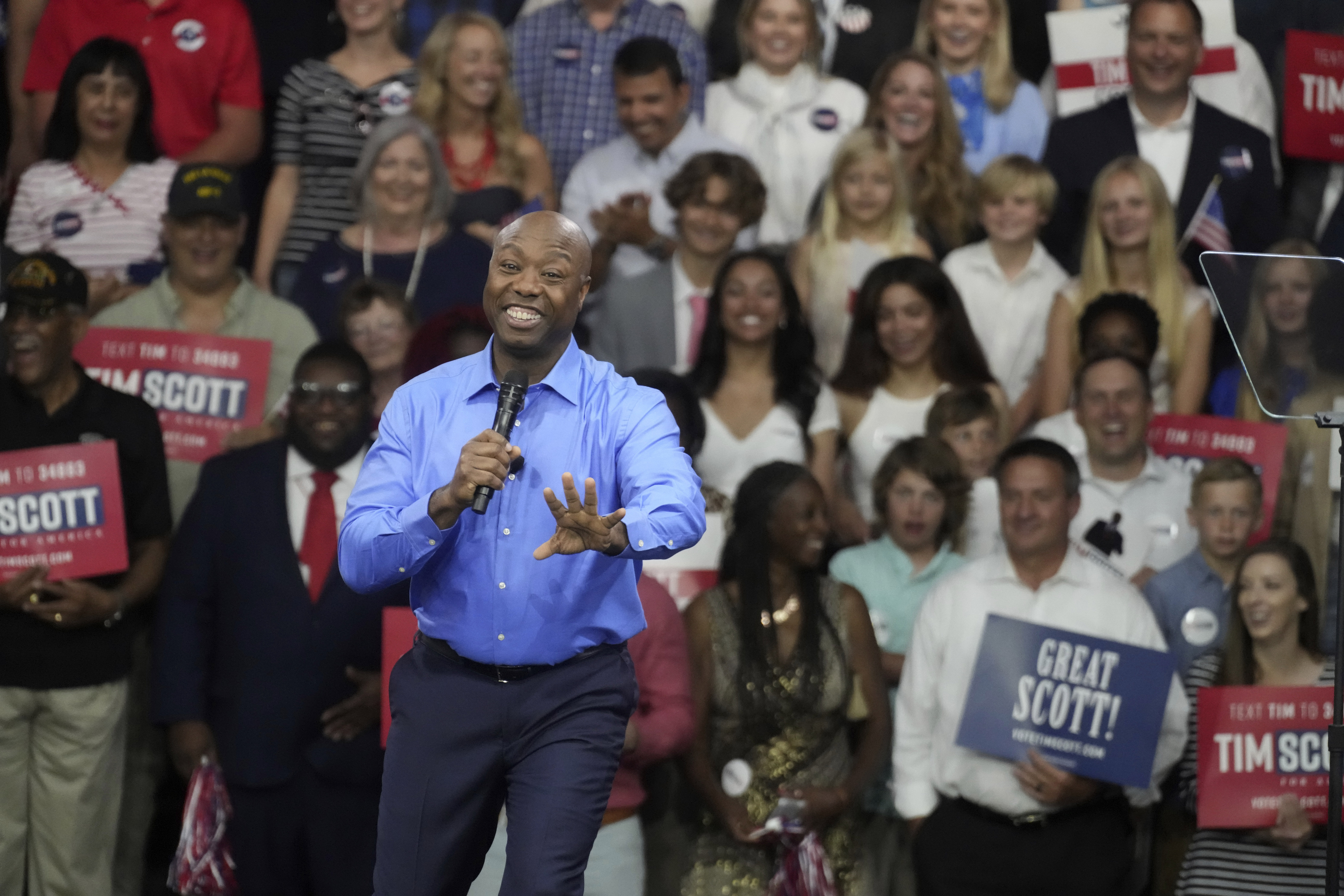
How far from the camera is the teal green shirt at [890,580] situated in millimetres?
5523

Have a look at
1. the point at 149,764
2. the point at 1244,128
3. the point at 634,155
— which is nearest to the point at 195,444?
the point at 149,764

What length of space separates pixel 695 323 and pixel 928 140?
123 centimetres

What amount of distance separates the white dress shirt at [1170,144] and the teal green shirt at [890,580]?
2.11 metres

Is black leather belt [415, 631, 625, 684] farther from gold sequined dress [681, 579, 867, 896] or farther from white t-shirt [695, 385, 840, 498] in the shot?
white t-shirt [695, 385, 840, 498]

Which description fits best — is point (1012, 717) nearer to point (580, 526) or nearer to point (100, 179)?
point (580, 526)

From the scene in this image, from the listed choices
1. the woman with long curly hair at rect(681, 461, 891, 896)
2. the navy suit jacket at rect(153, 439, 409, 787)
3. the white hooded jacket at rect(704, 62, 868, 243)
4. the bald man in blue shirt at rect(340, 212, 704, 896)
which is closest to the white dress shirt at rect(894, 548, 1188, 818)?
the woman with long curly hair at rect(681, 461, 891, 896)

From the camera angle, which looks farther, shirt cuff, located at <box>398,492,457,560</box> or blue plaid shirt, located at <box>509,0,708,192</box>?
blue plaid shirt, located at <box>509,0,708,192</box>

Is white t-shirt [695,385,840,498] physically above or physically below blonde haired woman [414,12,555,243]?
below

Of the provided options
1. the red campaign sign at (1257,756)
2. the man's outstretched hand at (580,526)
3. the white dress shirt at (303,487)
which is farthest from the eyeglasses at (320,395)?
the red campaign sign at (1257,756)

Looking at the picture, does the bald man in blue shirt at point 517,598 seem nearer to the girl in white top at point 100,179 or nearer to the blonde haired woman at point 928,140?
→ the girl in white top at point 100,179

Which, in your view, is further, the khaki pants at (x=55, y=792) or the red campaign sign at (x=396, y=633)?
the khaki pants at (x=55, y=792)

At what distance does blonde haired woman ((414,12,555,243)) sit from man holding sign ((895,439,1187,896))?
218cm

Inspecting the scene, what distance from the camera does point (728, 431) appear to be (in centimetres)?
582

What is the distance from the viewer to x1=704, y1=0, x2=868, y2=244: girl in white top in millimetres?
6785
